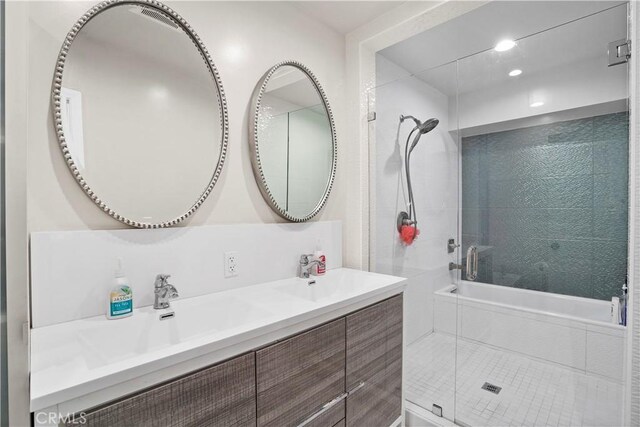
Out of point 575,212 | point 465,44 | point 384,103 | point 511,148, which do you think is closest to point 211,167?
point 384,103

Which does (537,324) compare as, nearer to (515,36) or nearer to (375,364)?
(375,364)

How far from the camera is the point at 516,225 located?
176cm

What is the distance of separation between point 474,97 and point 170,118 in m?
1.77

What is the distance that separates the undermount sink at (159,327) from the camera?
2.95 feet

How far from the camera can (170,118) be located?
1244 millimetres

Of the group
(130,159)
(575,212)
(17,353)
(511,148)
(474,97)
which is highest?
(474,97)

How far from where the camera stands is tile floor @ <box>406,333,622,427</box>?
151 cm

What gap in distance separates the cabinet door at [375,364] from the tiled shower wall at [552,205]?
809mm

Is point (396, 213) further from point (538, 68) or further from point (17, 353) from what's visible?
point (17, 353)

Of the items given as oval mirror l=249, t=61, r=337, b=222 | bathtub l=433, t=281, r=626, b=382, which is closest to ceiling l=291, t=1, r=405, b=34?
oval mirror l=249, t=61, r=337, b=222

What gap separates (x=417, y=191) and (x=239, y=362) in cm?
174

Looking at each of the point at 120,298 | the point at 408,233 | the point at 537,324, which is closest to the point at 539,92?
the point at 408,233

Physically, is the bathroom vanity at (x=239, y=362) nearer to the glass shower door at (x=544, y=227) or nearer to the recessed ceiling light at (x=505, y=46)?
the glass shower door at (x=544, y=227)

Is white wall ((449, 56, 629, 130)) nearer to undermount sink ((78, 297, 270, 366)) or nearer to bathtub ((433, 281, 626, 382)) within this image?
bathtub ((433, 281, 626, 382))
